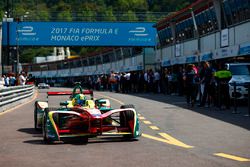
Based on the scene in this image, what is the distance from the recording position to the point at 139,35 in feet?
176

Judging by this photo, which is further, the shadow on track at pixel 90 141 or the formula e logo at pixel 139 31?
the formula e logo at pixel 139 31

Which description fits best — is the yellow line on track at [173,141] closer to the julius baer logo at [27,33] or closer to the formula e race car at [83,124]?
the formula e race car at [83,124]

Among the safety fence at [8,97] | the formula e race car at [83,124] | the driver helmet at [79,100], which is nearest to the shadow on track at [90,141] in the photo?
the formula e race car at [83,124]

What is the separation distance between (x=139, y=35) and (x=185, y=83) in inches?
1235

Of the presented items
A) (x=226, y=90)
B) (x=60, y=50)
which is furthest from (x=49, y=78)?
(x=226, y=90)

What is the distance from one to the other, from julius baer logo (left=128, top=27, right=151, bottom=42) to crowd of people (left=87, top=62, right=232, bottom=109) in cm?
479

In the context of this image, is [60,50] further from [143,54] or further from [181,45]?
[181,45]

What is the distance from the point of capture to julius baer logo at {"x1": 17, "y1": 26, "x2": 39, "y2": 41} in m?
53.6

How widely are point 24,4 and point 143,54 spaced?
4148cm

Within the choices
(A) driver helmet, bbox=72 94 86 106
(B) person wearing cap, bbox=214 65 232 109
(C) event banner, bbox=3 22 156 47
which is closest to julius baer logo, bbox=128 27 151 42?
(C) event banner, bbox=3 22 156 47

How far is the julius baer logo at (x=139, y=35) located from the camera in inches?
2105

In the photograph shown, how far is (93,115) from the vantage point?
11.0 metres

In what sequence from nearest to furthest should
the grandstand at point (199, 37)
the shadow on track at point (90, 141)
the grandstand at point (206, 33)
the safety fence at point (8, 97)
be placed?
1. the shadow on track at point (90, 141)
2. the safety fence at point (8, 97)
3. the grandstand at point (206, 33)
4. the grandstand at point (199, 37)

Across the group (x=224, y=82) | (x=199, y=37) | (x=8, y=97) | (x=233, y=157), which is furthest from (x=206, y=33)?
(x=233, y=157)
